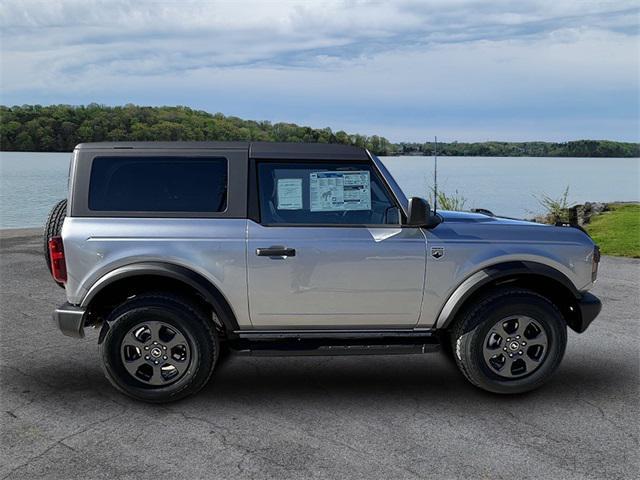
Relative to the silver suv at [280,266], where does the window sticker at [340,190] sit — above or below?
above

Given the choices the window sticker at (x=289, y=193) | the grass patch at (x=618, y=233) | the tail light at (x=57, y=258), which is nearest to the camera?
the tail light at (x=57, y=258)

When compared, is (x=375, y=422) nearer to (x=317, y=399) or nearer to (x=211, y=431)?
(x=317, y=399)

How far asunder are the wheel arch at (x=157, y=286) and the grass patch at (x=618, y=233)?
972 centimetres

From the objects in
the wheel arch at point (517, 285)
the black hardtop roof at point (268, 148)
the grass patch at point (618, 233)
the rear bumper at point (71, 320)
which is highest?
the black hardtop roof at point (268, 148)

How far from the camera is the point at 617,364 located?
5570mm

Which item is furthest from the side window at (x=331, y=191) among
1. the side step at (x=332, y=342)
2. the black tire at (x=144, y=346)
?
the black tire at (x=144, y=346)

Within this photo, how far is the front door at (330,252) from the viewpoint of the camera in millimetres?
4582

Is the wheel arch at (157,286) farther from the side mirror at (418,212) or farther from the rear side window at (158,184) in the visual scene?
the side mirror at (418,212)

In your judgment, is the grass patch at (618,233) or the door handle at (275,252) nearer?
the door handle at (275,252)

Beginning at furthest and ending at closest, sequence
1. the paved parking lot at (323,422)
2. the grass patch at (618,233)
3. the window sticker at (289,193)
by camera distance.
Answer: the grass patch at (618,233)
the window sticker at (289,193)
the paved parking lot at (323,422)

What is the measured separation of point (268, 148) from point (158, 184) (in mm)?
857

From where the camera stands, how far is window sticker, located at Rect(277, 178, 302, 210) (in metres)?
4.71

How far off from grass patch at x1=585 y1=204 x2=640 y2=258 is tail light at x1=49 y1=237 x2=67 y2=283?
10504 millimetres

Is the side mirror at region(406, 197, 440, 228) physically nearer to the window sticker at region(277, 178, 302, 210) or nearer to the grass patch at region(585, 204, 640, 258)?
the window sticker at region(277, 178, 302, 210)
